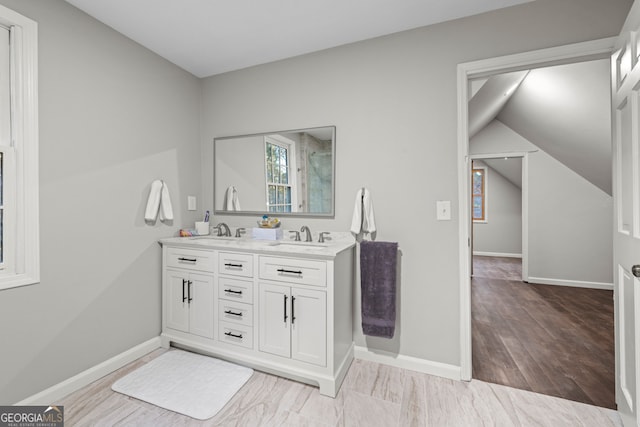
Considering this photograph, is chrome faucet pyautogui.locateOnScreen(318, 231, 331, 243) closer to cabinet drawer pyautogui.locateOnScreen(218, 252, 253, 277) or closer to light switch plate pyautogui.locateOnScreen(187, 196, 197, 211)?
cabinet drawer pyautogui.locateOnScreen(218, 252, 253, 277)

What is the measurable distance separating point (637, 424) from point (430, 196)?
4.58 feet

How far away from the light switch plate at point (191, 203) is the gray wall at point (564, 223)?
4.75 metres

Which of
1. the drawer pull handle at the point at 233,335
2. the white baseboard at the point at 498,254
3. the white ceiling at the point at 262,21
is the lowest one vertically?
the white baseboard at the point at 498,254

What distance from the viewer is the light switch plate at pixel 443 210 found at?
1939 mm

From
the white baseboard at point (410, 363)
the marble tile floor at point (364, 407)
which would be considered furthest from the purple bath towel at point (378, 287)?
the marble tile floor at point (364, 407)

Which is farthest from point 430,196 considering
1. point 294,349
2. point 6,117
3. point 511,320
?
point 6,117

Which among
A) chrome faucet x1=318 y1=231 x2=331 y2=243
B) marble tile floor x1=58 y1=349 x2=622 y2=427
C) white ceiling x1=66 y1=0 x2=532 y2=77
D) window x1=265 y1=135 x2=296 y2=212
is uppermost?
white ceiling x1=66 y1=0 x2=532 y2=77

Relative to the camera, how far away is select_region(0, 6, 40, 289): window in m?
1.54

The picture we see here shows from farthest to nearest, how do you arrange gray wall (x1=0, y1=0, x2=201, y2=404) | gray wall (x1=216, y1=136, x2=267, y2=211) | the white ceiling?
gray wall (x1=216, y1=136, x2=267, y2=211) → the white ceiling → gray wall (x1=0, y1=0, x2=201, y2=404)

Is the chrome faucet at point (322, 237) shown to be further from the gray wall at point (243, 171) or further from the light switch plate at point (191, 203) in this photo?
the light switch plate at point (191, 203)

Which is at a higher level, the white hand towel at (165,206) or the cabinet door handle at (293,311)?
the white hand towel at (165,206)

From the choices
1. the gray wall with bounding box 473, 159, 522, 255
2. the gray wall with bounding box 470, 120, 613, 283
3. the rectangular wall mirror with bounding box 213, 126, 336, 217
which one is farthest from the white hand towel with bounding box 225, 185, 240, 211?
the gray wall with bounding box 473, 159, 522, 255

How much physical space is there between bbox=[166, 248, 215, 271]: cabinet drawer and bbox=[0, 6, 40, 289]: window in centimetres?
81

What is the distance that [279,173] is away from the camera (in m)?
2.42
